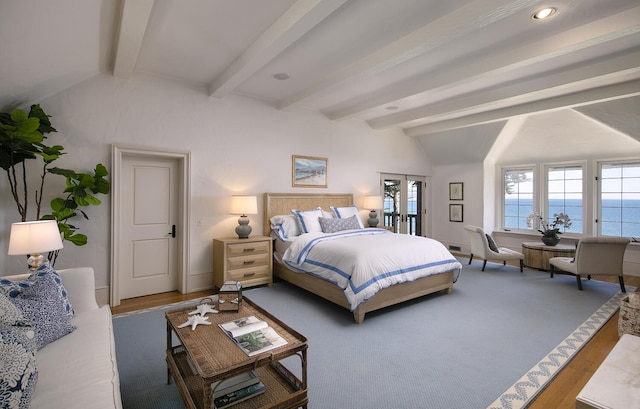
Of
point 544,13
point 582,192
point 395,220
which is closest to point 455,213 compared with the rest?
point 395,220

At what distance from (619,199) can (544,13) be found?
463 centimetres

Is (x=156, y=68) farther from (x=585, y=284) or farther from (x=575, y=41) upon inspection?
(x=585, y=284)

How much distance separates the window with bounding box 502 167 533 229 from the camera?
6.61m

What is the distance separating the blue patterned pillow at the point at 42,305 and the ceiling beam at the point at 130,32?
6.24ft

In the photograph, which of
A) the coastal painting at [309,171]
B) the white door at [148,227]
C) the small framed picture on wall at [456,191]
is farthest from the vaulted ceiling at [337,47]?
the small framed picture on wall at [456,191]

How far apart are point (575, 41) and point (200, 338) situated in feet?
12.3

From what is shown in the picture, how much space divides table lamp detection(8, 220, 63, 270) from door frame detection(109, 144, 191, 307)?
4.25 feet

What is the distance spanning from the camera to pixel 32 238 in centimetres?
235

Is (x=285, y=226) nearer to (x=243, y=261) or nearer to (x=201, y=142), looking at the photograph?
(x=243, y=261)

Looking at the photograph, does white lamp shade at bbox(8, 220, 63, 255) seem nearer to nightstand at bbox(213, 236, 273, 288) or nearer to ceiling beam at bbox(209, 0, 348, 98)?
nightstand at bbox(213, 236, 273, 288)

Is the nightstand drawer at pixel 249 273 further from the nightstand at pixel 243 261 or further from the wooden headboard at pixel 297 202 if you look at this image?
the wooden headboard at pixel 297 202

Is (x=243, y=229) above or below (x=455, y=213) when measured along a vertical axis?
below

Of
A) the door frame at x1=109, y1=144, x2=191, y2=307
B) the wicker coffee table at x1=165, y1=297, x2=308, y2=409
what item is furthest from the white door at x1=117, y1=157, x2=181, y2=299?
the wicker coffee table at x1=165, y1=297, x2=308, y2=409

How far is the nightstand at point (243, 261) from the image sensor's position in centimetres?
417
